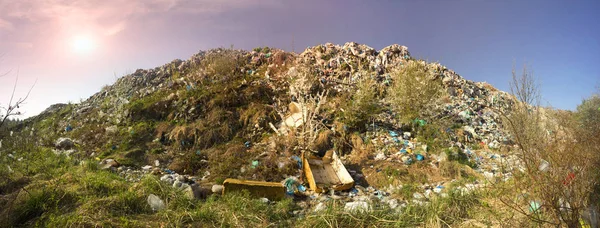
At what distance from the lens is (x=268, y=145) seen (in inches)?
278

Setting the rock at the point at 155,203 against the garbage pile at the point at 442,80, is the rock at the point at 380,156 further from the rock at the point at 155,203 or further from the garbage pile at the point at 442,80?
the rock at the point at 155,203

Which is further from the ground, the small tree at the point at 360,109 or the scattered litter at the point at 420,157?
the small tree at the point at 360,109

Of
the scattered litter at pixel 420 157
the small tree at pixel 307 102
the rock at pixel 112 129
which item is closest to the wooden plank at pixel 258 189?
the small tree at pixel 307 102

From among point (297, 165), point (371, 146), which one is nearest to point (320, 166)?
point (297, 165)

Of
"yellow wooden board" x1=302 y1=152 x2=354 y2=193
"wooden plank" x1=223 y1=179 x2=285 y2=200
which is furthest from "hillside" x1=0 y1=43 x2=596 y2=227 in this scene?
"wooden plank" x1=223 y1=179 x2=285 y2=200

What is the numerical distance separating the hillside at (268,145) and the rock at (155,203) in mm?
109

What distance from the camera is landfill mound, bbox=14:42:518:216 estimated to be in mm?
5629

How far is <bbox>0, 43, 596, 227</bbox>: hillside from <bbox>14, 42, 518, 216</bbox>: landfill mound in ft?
0.13

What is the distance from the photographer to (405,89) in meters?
7.39

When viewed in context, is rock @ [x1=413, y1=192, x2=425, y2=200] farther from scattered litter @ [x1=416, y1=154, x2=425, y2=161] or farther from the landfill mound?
scattered litter @ [x1=416, y1=154, x2=425, y2=161]

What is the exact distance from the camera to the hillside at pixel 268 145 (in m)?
3.54

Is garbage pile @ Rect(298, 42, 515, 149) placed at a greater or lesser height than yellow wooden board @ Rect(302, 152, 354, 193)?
greater

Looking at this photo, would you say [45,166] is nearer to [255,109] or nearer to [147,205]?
[147,205]

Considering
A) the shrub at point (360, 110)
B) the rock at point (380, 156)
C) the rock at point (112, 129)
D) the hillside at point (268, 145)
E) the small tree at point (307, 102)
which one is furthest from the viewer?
the rock at point (112, 129)
